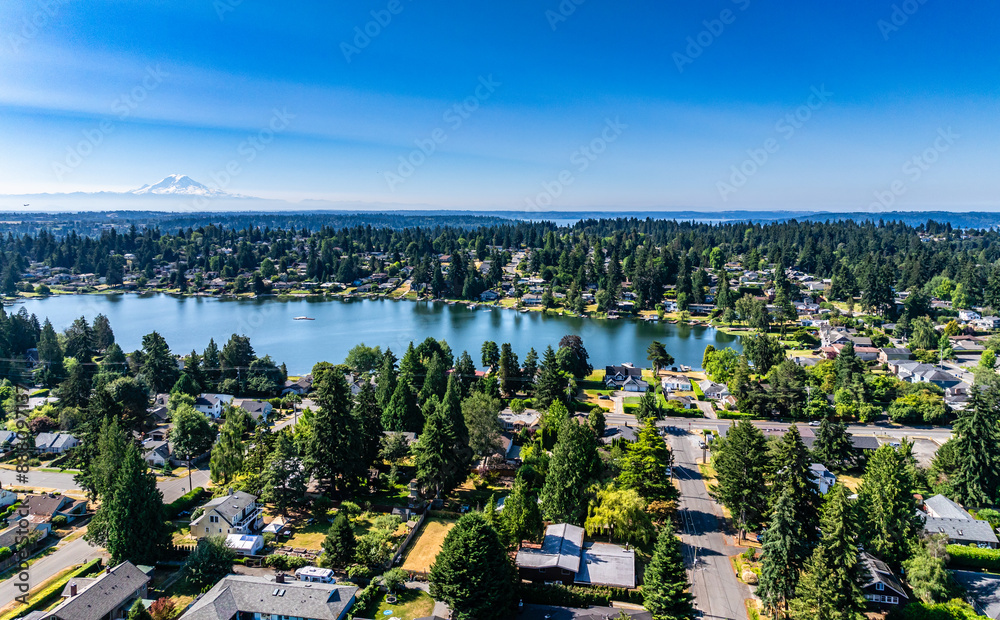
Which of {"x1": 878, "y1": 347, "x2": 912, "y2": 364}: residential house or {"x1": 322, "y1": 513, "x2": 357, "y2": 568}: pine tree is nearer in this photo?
{"x1": 322, "y1": 513, "x2": 357, "y2": 568}: pine tree

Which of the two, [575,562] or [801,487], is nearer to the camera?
[801,487]

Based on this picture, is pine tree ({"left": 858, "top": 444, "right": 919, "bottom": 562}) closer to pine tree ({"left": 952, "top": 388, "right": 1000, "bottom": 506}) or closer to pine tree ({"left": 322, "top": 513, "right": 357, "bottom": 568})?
pine tree ({"left": 952, "top": 388, "right": 1000, "bottom": 506})

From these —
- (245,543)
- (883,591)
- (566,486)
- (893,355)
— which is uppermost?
(893,355)

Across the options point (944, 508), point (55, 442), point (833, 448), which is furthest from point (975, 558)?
point (55, 442)

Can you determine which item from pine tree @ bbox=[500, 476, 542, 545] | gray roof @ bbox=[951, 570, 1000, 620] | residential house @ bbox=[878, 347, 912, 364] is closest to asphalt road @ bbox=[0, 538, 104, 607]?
pine tree @ bbox=[500, 476, 542, 545]

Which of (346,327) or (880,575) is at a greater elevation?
(880,575)

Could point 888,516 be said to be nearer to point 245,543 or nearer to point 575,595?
point 575,595

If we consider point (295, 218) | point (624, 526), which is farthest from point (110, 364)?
point (295, 218)
